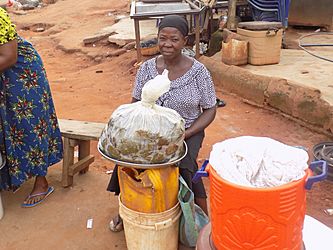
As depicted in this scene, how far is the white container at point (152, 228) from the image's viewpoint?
243cm

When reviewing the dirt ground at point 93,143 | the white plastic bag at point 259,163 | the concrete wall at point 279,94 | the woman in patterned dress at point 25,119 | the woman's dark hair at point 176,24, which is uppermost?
the woman's dark hair at point 176,24

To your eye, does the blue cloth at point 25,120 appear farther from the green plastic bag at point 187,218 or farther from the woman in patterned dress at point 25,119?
the green plastic bag at point 187,218

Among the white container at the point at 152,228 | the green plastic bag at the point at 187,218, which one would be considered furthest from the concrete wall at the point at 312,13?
the white container at the point at 152,228

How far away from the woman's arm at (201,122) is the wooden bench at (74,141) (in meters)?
1.01

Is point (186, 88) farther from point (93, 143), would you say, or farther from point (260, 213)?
point (93, 143)

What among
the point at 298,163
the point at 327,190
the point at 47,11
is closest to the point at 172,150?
the point at 298,163

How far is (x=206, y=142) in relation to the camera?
4.75 meters

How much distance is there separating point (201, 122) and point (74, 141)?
52.3 inches

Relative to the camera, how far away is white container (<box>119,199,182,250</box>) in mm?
2432

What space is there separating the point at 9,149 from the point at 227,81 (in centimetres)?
369

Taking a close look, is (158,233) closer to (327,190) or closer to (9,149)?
(9,149)

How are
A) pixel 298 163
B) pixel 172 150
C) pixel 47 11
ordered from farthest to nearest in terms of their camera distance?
pixel 47 11
pixel 172 150
pixel 298 163

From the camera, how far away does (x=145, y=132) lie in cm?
220

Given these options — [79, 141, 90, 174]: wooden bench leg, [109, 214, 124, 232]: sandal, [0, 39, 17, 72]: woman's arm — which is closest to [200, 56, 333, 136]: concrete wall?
→ [79, 141, 90, 174]: wooden bench leg
